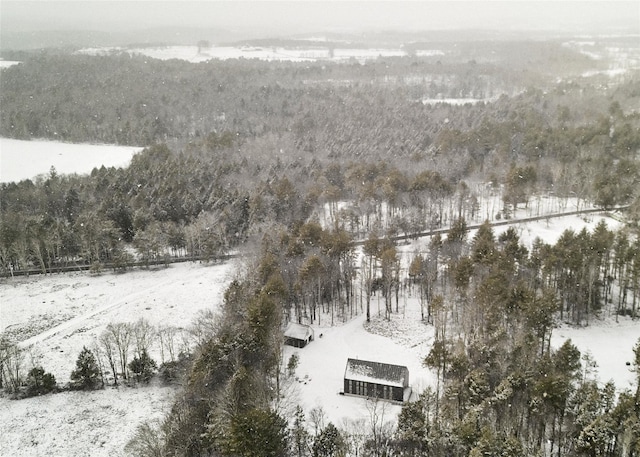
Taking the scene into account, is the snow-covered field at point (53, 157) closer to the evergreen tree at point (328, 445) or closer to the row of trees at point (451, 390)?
the row of trees at point (451, 390)

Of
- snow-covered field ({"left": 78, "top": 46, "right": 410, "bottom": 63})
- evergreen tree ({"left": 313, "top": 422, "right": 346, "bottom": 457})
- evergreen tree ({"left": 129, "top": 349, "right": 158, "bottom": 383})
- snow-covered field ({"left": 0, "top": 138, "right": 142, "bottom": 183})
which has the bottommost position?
evergreen tree ({"left": 129, "top": 349, "right": 158, "bottom": 383})

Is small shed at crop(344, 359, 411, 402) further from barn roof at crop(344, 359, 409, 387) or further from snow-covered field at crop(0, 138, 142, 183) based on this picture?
snow-covered field at crop(0, 138, 142, 183)

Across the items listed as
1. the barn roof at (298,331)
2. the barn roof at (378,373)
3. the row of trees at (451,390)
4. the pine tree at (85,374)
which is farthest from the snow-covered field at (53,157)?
the barn roof at (378,373)

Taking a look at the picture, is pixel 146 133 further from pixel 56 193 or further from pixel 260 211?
pixel 260 211

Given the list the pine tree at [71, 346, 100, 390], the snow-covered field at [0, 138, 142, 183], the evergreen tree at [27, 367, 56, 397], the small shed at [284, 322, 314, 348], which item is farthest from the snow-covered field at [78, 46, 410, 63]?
the evergreen tree at [27, 367, 56, 397]

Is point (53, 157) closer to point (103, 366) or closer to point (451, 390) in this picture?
point (103, 366)

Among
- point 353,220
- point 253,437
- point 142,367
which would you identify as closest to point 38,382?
point 142,367
